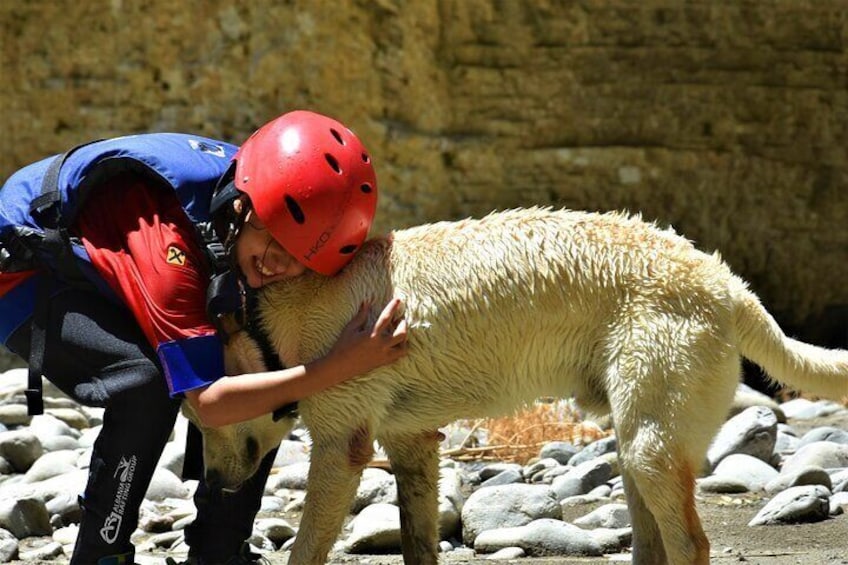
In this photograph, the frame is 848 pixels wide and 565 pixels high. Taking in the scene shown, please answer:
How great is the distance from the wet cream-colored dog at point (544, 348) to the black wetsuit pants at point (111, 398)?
1.27 feet

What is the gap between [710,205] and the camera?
1199cm

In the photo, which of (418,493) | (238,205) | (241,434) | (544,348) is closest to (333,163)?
(238,205)

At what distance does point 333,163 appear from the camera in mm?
5090

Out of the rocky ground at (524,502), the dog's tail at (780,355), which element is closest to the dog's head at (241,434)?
the rocky ground at (524,502)

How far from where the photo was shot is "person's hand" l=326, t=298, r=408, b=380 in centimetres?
510

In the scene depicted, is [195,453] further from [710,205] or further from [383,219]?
[710,205]

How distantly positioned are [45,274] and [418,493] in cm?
179

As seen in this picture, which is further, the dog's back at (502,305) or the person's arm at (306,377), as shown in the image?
the dog's back at (502,305)

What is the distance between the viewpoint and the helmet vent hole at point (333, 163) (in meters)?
5.08

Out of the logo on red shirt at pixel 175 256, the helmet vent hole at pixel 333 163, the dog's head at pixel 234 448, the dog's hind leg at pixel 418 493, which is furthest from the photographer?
the dog's hind leg at pixel 418 493

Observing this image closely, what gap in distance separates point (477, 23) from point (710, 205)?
106 inches

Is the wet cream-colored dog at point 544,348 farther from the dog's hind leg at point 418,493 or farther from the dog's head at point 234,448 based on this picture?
the dog's hind leg at point 418,493

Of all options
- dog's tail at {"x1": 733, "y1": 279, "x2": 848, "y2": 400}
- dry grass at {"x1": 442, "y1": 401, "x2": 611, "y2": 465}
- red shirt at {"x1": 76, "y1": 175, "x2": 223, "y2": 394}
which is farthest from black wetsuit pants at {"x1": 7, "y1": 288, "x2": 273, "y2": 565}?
dry grass at {"x1": 442, "y1": 401, "x2": 611, "y2": 465}

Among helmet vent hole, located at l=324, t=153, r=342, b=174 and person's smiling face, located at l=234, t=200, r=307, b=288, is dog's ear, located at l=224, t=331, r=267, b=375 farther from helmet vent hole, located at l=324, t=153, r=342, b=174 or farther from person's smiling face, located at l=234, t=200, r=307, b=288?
helmet vent hole, located at l=324, t=153, r=342, b=174
